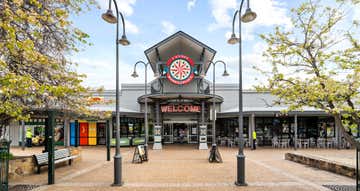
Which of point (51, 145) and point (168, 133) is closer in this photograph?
point (51, 145)

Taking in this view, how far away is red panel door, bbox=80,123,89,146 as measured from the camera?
63.1ft

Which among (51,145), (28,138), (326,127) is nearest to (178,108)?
(51,145)

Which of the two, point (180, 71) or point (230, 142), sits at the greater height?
point (180, 71)

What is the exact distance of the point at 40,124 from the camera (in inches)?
742

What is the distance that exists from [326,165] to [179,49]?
13.3 metres

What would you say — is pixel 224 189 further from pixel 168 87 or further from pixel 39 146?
pixel 39 146

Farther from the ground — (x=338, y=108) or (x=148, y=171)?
(x=338, y=108)

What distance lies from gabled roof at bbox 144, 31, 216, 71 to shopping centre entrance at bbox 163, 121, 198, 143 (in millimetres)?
6492

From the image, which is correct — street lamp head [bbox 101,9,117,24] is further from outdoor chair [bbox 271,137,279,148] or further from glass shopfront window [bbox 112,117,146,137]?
outdoor chair [bbox 271,137,279,148]

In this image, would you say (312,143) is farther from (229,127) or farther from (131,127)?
(131,127)

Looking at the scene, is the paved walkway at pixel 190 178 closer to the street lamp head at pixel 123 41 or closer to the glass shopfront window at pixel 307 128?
the street lamp head at pixel 123 41

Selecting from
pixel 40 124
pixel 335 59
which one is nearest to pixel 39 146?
pixel 40 124

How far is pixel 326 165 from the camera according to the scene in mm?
9016

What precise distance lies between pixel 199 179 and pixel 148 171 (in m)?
2.35
